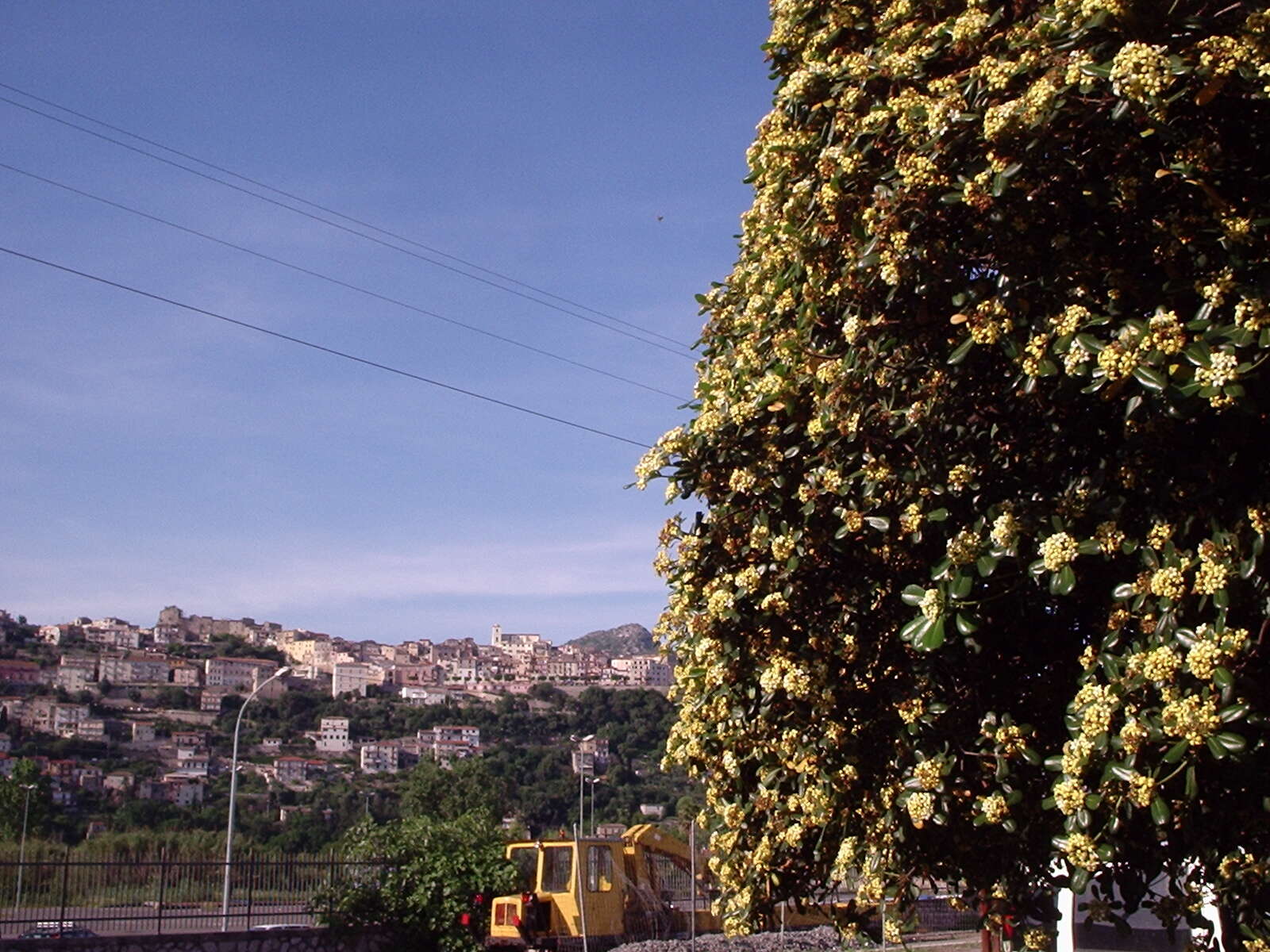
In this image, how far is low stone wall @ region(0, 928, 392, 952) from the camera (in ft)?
63.3

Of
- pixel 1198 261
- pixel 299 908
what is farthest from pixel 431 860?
pixel 1198 261

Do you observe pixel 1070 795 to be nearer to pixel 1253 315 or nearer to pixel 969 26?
pixel 1253 315

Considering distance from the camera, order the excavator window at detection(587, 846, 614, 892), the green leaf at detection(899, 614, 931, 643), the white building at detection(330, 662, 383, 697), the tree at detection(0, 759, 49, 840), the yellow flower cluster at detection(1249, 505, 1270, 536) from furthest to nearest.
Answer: the white building at detection(330, 662, 383, 697) < the tree at detection(0, 759, 49, 840) < the excavator window at detection(587, 846, 614, 892) < the green leaf at detection(899, 614, 931, 643) < the yellow flower cluster at detection(1249, 505, 1270, 536)

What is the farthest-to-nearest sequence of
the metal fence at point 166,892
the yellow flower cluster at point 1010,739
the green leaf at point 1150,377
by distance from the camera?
the metal fence at point 166,892 → the yellow flower cluster at point 1010,739 → the green leaf at point 1150,377

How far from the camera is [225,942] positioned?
67.8 feet

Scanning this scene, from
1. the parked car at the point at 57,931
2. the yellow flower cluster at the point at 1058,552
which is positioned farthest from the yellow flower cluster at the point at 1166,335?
the parked car at the point at 57,931

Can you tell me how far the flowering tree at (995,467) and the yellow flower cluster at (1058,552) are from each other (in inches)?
0.4

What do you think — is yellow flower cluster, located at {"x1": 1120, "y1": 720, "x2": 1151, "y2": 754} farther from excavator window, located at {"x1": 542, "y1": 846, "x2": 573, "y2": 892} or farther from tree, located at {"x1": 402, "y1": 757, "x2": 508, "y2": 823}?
tree, located at {"x1": 402, "y1": 757, "x2": 508, "y2": 823}

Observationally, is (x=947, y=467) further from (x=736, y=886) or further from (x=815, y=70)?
(x=736, y=886)

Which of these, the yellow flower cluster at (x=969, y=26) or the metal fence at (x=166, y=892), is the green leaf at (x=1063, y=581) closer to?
the yellow flower cluster at (x=969, y=26)

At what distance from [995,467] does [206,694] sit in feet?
403

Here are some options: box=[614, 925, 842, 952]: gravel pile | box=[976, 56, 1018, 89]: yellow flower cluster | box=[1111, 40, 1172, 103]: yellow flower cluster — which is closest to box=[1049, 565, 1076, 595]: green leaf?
box=[1111, 40, 1172, 103]: yellow flower cluster

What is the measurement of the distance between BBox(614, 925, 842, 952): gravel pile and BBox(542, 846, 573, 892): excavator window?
5.09ft

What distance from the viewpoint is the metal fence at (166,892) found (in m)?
20.8
